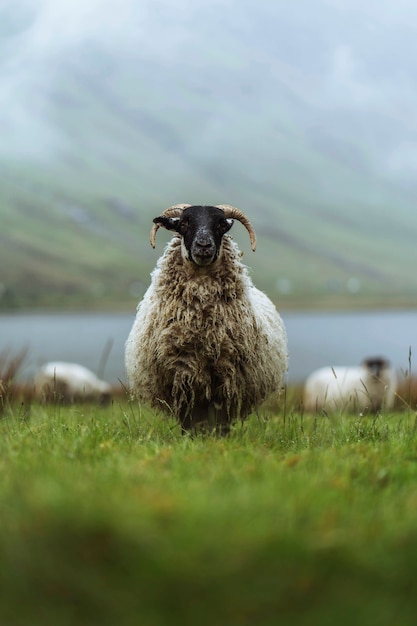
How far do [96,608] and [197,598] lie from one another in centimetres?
38

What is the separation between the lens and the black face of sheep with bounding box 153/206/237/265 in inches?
261

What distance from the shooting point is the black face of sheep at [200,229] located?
6641 mm

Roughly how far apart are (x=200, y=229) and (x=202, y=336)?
990 mm

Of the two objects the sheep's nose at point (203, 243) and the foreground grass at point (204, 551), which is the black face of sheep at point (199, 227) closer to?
the sheep's nose at point (203, 243)

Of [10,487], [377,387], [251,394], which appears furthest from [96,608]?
[377,387]

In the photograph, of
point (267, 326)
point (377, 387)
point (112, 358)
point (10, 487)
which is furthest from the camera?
point (112, 358)

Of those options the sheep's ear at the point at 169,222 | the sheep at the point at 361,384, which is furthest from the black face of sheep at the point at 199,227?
the sheep at the point at 361,384

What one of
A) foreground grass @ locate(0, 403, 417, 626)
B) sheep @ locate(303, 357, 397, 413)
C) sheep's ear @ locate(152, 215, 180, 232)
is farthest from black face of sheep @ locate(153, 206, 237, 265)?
sheep @ locate(303, 357, 397, 413)

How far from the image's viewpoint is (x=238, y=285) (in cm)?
704

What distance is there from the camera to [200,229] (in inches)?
266

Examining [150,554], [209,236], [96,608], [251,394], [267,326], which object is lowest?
[96,608]

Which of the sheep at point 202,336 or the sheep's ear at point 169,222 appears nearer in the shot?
the sheep at point 202,336

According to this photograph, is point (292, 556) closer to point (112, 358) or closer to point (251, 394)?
point (251, 394)

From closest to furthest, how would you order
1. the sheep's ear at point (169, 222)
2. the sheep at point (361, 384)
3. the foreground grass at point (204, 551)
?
the foreground grass at point (204, 551)
the sheep's ear at point (169, 222)
the sheep at point (361, 384)
